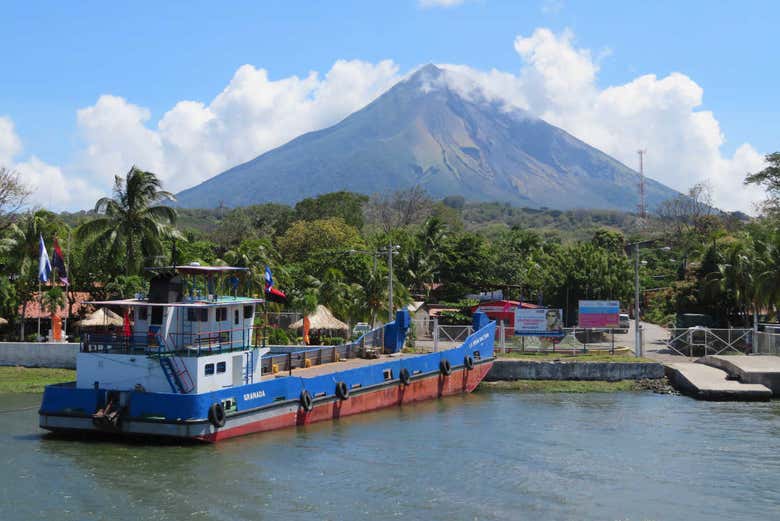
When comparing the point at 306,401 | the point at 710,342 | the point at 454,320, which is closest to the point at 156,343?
the point at 306,401

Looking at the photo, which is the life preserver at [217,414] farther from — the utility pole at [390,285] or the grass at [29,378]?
the utility pole at [390,285]

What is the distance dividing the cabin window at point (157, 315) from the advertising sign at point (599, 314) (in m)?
22.4

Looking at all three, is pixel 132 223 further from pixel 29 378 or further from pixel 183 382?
pixel 183 382

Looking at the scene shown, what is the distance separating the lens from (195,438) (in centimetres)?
2223

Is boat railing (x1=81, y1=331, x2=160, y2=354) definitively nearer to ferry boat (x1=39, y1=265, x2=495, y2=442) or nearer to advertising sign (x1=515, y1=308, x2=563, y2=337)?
ferry boat (x1=39, y1=265, x2=495, y2=442)

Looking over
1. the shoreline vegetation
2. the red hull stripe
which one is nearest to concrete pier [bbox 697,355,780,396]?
the shoreline vegetation

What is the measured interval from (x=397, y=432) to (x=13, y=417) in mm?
11585

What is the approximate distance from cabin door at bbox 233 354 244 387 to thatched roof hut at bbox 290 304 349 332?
52.1ft

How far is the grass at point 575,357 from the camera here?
3691cm

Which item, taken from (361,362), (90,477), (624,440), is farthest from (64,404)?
(624,440)

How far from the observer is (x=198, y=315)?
24297mm

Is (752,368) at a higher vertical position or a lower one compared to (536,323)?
lower

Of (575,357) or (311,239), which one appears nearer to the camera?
(575,357)

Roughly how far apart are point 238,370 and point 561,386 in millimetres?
14915
